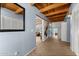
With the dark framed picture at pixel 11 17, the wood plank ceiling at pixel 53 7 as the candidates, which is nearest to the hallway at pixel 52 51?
the dark framed picture at pixel 11 17

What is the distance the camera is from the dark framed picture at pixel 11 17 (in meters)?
2.75

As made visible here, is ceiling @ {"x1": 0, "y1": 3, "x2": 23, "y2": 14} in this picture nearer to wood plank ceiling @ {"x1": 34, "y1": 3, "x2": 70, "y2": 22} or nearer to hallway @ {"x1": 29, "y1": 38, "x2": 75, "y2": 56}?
hallway @ {"x1": 29, "y1": 38, "x2": 75, "y2": 56}

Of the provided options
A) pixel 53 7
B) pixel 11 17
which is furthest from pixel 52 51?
pixel 11 17

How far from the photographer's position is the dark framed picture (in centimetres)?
275

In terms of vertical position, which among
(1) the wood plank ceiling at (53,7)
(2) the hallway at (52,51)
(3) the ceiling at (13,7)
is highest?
(1) the wood plank ceiling at (53,7)

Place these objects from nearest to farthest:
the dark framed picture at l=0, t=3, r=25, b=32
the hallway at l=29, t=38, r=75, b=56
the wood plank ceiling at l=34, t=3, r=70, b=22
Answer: the dark framed picture at l=0, t=3, r=25, b=32, the hallway at l=29, t=38, r=75, b=56, the wood plank ceiling at l=34, t=3, r=70, b=22

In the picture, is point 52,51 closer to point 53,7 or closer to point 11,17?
point 53,7

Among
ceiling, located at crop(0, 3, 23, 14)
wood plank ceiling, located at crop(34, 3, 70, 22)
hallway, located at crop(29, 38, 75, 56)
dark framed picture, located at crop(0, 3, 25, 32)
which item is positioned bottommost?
hallway, located at crop(29, 38, 75, 56)

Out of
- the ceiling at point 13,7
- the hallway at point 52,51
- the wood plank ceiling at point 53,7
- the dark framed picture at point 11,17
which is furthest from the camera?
the wood plank ceiling at point 53,7

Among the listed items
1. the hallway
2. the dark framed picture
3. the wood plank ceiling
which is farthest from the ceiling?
the wood plank ceiling

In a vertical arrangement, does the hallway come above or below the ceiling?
below

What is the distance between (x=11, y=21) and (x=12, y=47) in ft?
2.25

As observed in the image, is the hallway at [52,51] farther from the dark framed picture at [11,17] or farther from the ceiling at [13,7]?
the ceiling at [13,7]

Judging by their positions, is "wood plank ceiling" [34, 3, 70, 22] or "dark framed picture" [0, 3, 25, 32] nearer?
"dark framed picture" [0, 3, 25, 32]
